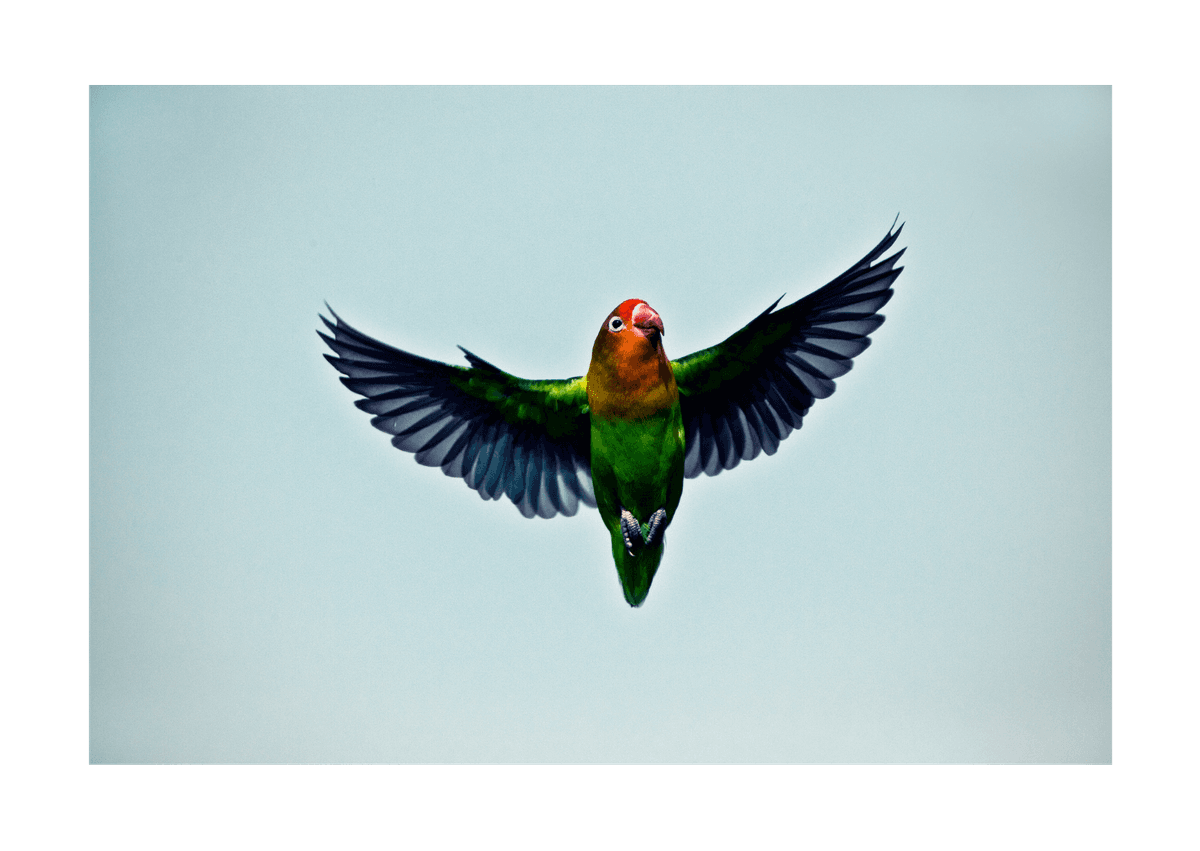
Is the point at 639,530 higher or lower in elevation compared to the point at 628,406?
lower

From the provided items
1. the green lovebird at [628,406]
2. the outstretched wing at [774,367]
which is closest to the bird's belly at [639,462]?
the green lovebird at [628,406]

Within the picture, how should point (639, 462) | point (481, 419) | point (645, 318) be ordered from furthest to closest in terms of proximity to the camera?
point (481, 419) < point (639, 462) < point (645, 318)

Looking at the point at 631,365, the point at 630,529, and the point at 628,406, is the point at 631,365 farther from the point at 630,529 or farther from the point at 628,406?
the point at 630,529

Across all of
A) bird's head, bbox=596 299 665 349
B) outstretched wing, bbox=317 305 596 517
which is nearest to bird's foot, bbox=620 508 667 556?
outstretched wing, bbox=317 305 596 517

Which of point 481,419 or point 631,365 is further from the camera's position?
point 481,419

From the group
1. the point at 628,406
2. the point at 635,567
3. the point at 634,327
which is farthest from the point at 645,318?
the point at 635,567
